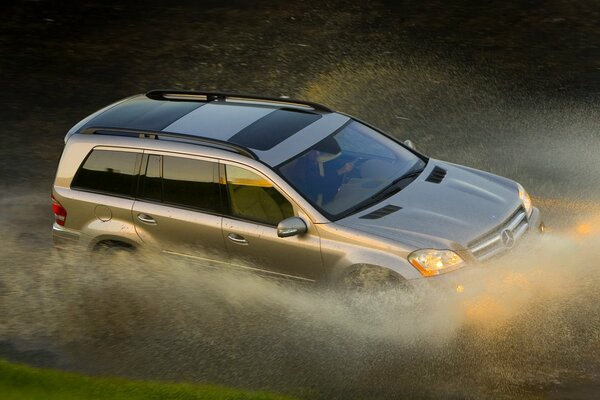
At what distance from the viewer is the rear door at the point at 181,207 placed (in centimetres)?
994

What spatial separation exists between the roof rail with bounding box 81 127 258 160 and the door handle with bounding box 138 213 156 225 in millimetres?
814

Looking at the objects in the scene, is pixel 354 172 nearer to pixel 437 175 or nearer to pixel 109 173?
pixel 437 175

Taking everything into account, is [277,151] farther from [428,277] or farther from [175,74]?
[175,74]

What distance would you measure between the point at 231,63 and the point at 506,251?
9.99m

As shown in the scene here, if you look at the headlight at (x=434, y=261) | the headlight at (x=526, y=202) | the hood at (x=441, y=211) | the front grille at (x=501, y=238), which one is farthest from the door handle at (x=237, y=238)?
the headlight at (x=526, y=202)

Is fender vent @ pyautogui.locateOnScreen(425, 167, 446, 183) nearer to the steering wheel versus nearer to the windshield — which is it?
the windshield

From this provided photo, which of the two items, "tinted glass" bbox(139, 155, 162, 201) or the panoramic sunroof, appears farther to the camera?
"tinted glass" bbox(139, 155, 162, 201)

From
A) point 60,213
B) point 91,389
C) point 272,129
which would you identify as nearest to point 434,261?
point 272,129

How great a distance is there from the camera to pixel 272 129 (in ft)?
33.5

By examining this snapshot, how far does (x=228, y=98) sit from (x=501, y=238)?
3628mm

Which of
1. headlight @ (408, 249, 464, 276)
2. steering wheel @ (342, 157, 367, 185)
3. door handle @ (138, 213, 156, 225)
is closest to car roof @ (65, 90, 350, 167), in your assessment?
steering wheel @ (342, 157, 367, 185)

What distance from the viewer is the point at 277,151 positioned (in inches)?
388

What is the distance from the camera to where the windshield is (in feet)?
31.6

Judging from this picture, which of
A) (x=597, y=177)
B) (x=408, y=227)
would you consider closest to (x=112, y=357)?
(x=408, y=227)
